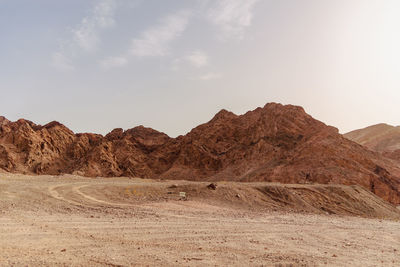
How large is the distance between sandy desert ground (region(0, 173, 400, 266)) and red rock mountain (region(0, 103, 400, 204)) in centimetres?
2851

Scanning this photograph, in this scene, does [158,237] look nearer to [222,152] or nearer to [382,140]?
[222,152]

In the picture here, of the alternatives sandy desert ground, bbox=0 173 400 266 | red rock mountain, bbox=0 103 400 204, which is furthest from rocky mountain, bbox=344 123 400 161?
sandy desert ground, bbox=0 173 400 266

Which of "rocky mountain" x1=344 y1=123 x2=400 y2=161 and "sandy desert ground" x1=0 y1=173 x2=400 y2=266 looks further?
"rocky mountain" x1=344 y1=123 x2=400 y2=161

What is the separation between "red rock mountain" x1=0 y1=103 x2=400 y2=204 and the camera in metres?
44.3

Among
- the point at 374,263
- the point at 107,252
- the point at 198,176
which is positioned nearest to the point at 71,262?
the point at 107,252

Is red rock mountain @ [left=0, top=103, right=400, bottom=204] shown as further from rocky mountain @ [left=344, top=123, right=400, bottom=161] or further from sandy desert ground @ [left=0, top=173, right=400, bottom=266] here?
sandy desert ground @ [left=0, top=173, right=400, bottom=266]

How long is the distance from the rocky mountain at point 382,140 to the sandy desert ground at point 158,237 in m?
58.6

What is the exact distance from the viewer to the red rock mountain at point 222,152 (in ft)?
145

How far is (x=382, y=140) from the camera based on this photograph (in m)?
88.8

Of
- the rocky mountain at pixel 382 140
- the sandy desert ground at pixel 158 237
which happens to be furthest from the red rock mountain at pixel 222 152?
the sandy desert ground at pixel 158 237

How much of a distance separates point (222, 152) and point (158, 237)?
180ft

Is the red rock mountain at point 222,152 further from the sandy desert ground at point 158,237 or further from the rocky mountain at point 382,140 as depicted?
the sandy desert ground at point 158,237

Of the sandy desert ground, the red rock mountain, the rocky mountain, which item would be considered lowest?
the sandy desert ground

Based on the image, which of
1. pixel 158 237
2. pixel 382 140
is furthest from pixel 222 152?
pixel 158 237
